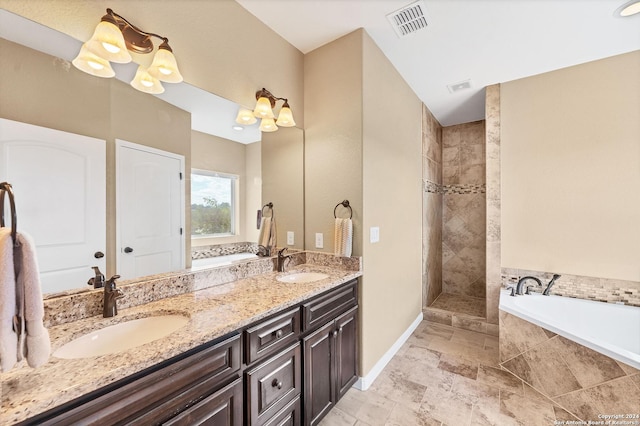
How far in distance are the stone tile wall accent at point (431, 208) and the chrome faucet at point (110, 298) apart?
3.13 m

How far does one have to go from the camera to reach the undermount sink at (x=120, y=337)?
97 centimetres

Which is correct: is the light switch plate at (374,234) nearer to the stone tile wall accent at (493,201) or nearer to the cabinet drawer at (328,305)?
the cabinet drawer at (328,305)

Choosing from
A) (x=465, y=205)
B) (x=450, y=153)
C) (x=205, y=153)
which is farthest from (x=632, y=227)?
(x=205, y=153)

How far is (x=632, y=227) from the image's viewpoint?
2318 millimetres

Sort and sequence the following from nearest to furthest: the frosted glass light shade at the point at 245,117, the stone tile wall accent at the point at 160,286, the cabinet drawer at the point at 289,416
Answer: the stone tile wall accent at the point at 160,286
the cabinet drawer at the point at 289,416
the frosted glass light shade at the point at 245,117

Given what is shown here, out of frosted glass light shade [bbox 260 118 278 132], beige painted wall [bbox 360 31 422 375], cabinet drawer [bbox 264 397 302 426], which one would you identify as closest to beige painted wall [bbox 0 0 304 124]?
frosted glass light shade [bbox 260 118 278 132]

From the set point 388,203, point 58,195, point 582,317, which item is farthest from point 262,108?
point 582,317

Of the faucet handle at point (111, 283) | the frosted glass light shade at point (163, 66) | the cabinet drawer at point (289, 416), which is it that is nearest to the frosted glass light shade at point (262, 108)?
the frosted glass light shade at point (163, 66)

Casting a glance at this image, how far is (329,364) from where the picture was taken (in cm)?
170

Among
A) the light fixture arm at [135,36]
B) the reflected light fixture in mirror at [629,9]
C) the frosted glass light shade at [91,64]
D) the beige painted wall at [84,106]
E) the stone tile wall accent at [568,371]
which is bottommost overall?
the stone tile wall accent at [568,371]

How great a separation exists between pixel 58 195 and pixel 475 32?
284 centimetres

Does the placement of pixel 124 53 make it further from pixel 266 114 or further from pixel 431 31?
pixel 431 31

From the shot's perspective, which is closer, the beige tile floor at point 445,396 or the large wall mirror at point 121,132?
the large wall mirror at point 121,132

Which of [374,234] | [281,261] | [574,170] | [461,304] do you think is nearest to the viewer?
[281,261]
